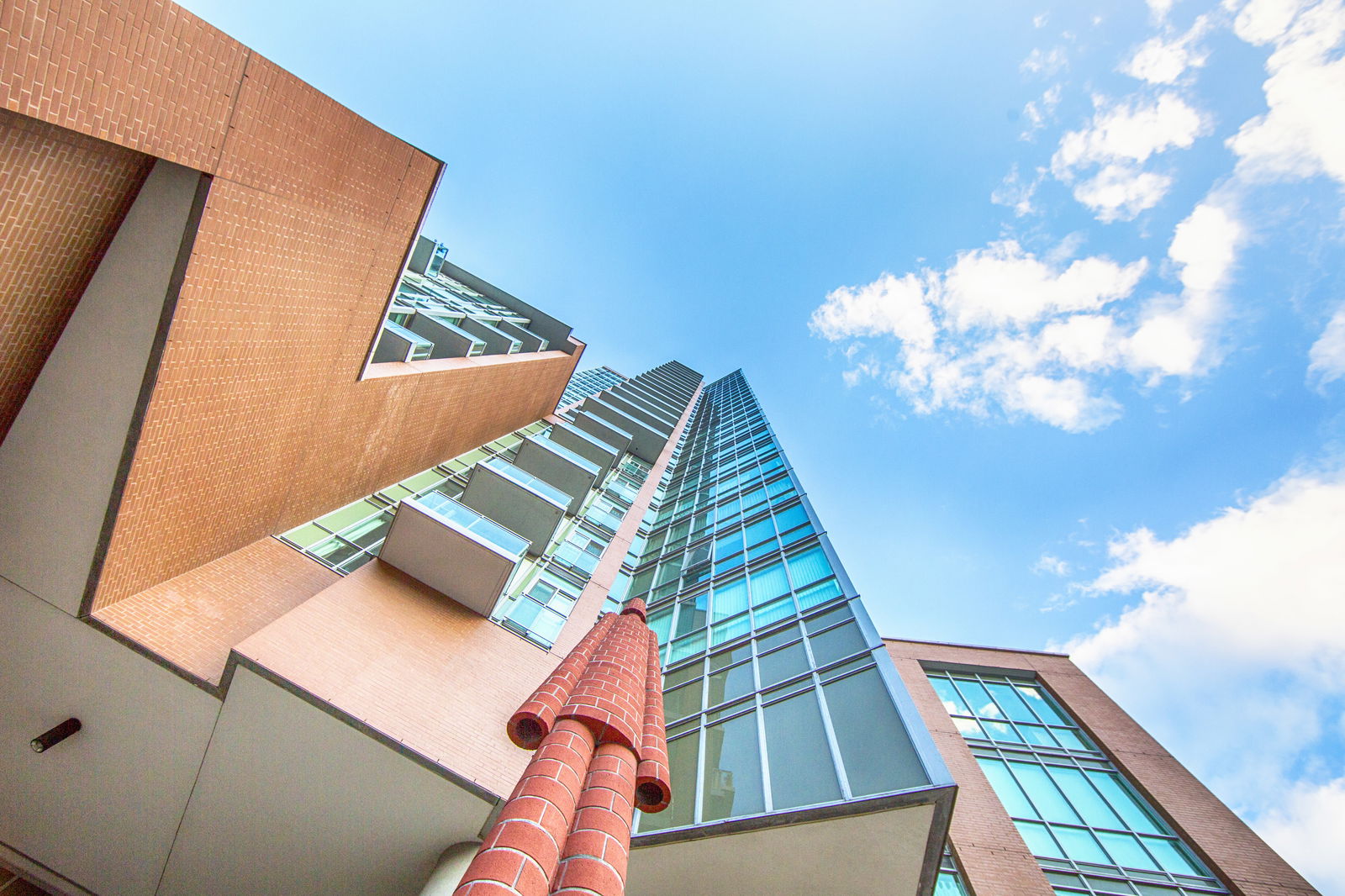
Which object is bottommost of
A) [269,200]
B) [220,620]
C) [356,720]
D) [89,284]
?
[356,720]

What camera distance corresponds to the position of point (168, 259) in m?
7.32

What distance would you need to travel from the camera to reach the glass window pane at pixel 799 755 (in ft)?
22.8

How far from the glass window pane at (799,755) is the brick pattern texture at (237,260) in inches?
400

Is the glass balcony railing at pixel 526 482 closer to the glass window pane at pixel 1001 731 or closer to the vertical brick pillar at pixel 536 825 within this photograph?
the vertical brick pillar at pixel 536 825

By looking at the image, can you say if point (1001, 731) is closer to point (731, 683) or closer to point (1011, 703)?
point (1011, 703)

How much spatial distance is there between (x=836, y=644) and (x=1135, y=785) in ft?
35.3

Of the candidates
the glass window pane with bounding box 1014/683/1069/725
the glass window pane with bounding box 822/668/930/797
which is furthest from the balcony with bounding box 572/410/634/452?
the glass window pane with bounding box 822/668/930/797

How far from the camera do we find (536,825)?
3.96m

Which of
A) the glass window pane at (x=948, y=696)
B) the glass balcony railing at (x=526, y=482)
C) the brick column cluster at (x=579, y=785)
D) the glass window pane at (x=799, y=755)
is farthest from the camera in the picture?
the glass window pane at (x=948, y=696)

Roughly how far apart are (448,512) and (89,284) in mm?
6533

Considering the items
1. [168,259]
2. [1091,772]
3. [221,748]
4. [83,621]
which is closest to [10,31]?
[168,259]

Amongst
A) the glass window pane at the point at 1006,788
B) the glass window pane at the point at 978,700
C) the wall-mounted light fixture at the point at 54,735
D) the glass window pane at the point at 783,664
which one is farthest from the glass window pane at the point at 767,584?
the wall-mounted light fixture at the point at 54,735

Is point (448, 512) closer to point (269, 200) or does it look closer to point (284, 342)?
point (284, 342)

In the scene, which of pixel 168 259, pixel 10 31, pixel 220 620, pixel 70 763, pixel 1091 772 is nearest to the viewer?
pixel 10 31
